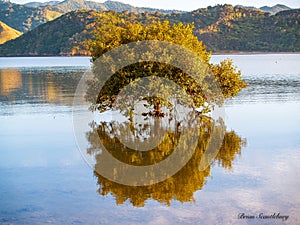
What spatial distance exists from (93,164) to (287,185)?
1427cm

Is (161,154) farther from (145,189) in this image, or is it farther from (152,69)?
(152,69)

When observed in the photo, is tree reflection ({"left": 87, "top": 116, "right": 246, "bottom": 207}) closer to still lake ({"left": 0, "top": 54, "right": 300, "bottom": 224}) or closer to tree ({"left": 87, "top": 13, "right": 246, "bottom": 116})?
still lake ({"left": 0, "top": 54, "right": 300, "bottom": 224})

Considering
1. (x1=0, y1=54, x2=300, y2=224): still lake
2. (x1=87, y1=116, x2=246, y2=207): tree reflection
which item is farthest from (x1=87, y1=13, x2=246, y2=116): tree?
(x1=0, y1=54, x2=300, y2=224): still lake

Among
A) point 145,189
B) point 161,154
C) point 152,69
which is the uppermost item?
point 152,69

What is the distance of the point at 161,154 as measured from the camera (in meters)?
38.9

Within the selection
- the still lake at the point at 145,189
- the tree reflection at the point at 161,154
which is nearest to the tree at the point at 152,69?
the tree reflection at the point at 161,154

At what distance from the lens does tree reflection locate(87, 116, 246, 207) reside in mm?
29552

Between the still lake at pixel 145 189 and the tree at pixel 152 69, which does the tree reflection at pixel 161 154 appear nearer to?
the still lake at pixel 145 189

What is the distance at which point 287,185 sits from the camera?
30328 mm

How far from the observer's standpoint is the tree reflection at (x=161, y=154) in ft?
97.0

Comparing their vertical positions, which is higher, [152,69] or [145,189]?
[152,69]

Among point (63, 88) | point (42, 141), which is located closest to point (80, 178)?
point (42, 141)

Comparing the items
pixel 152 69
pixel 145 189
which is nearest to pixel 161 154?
pixel 145 189

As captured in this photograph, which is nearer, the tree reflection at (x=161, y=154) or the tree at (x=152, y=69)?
the tree reflection at (x=161, y=154)
